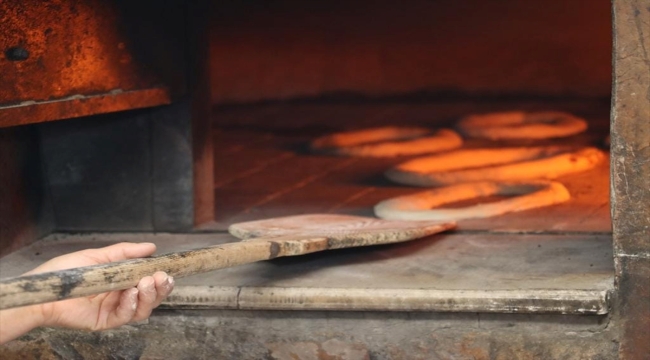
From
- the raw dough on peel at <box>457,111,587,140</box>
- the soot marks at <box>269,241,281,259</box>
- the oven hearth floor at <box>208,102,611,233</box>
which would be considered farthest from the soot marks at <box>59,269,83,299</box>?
the raw dough on peel at <box>457,111,587,140</box>

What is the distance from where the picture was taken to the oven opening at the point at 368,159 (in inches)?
95.9

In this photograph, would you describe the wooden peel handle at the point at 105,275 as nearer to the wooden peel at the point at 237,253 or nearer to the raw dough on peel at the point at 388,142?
the wooden peel at the point at 237,253

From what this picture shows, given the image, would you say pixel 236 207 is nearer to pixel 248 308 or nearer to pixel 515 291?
pixel 248 308

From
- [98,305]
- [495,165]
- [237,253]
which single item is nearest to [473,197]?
[495,165]

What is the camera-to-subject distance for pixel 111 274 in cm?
163

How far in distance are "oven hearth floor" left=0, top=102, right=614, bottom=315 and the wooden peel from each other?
7cm

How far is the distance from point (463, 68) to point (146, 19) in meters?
3.68

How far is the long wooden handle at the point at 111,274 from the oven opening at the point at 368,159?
337 millimetres

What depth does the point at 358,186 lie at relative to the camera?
154 inches

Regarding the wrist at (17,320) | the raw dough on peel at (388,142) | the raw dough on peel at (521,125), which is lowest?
the wrist at (17,320)

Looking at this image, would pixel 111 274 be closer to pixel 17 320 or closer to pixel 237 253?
pixel 17 320

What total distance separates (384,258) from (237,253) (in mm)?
683

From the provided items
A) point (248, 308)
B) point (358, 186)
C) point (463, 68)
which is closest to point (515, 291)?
point (248, 308)

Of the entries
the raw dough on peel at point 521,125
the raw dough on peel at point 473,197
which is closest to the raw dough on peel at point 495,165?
the raw dough on peel at point 473,197
